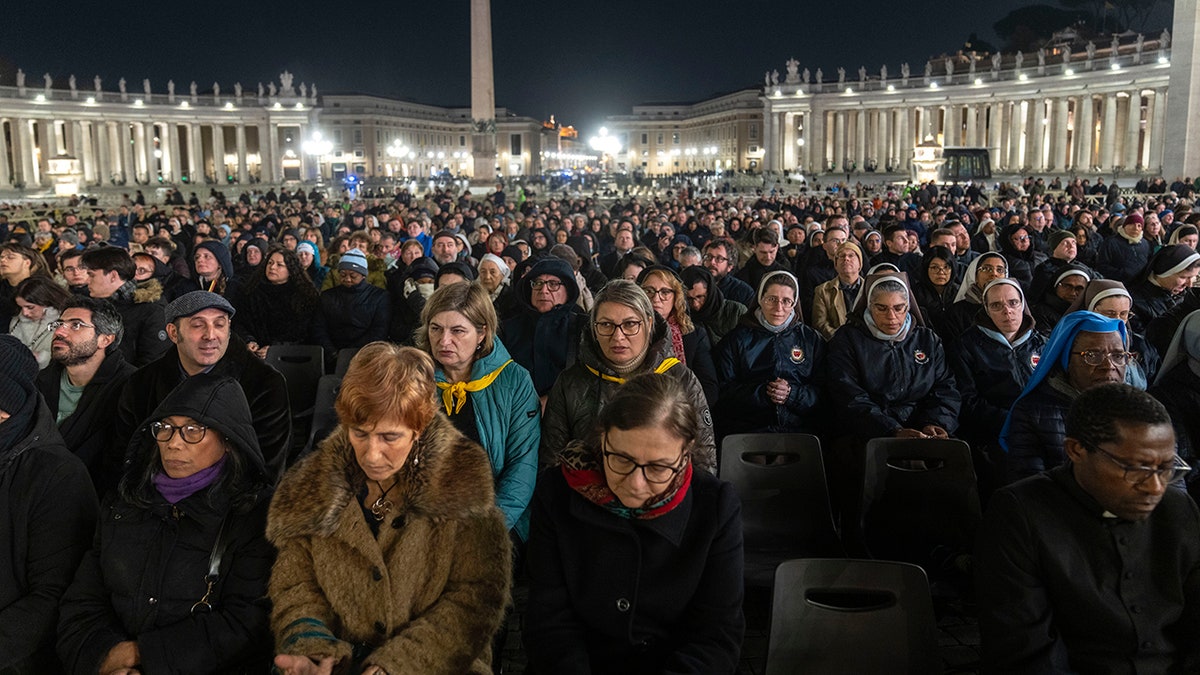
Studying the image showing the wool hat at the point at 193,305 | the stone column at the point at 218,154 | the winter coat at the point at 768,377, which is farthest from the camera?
the stone column at the point at 218,154

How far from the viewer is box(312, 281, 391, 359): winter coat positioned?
846 centimetres

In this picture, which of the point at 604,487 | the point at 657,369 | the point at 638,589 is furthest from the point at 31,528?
the point at 657,369

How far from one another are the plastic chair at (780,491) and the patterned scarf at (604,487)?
1912 mm

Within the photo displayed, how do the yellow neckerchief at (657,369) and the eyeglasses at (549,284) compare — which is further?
the eyeglasses at (549,284)

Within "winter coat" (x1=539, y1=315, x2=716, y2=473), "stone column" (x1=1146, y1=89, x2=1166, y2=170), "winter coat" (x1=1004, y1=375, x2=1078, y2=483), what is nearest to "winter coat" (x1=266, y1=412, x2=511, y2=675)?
"winter coat" (x1=539, y1=315, x2=716, y2=473)

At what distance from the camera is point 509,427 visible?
4.54 m

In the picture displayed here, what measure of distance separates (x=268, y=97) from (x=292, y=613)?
83655 millimetres

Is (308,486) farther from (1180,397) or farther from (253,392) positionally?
(1180,397)

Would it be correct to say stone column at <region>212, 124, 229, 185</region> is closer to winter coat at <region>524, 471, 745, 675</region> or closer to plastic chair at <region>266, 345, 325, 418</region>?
plastic chair at <region>266, 345, 325, 418</region>

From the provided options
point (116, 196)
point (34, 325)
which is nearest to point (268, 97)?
point (116, 196)

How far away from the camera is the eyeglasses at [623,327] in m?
4.64

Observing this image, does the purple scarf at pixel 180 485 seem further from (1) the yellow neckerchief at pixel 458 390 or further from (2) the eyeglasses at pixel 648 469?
(2) the eyeglasses at pixel 648 469

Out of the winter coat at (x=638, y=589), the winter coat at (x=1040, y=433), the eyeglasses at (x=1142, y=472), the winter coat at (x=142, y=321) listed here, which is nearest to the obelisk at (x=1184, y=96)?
the winter coat at (x=1040, y=433)

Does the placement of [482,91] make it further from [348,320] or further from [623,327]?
[623,327]
